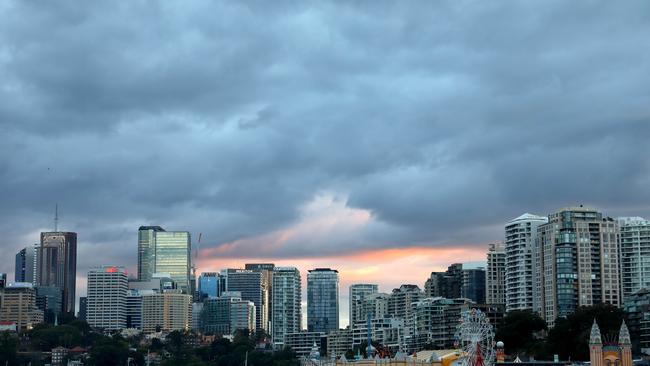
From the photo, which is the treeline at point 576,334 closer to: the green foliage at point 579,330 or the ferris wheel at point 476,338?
the green foliage at point 579,330

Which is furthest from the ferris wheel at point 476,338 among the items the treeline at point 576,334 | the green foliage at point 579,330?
the green foliage at point 579,330

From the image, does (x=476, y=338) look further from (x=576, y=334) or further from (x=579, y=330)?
(x=579, y=330)

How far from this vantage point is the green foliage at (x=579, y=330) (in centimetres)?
17488

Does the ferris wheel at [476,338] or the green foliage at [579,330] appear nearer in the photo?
the ferris wheel at [476,338]

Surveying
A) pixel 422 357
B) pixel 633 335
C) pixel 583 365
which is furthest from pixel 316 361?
pixel 583 365

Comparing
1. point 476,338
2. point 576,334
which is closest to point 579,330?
point 576,334

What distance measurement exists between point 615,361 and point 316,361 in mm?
69220

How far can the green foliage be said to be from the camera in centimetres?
17488

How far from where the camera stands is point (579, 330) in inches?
7136

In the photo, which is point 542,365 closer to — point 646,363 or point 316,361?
point 646,363

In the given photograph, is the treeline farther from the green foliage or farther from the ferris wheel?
the ferris wheel

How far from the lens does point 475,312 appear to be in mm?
126438

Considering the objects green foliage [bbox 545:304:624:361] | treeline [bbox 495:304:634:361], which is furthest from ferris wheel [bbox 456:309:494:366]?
green foliage [bbox 545:304:624:361]

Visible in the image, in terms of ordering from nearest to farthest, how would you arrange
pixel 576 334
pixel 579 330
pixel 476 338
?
pixel 476 338 → pixel 576 334 → pixel 579 330
